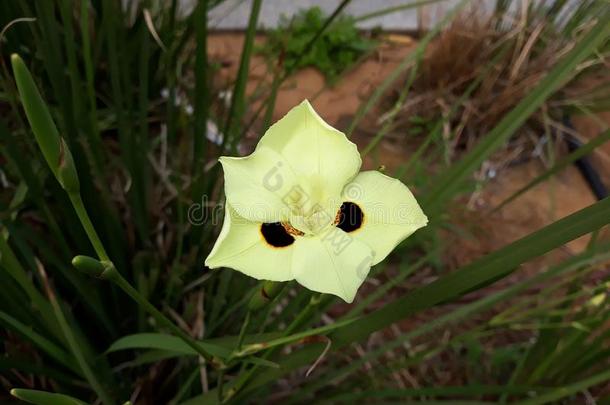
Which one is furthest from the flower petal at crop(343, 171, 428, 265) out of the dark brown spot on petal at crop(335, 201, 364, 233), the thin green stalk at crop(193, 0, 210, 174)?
the thin green stalk at crop(193, 0, 210, 174)

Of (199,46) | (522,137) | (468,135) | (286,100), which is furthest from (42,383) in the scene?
(522,137)

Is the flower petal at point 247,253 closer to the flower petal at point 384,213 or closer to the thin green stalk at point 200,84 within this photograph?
the flower petal at point 384,213

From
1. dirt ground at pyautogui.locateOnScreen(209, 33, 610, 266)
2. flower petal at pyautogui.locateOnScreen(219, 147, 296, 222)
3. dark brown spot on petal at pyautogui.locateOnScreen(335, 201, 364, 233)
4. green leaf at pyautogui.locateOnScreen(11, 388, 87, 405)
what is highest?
flower petal at pyautogui.locateOnScreen(219, 147, 296, 222)

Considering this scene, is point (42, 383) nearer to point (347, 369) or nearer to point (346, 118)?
point (347, 369)

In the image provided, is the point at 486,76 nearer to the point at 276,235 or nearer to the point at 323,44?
the point at 323,44

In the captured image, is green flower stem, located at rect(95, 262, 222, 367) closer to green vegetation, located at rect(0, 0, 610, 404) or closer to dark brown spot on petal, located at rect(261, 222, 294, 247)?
green vegetation, located at rect(0, 0, 610, 404)

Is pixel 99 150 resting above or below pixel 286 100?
above

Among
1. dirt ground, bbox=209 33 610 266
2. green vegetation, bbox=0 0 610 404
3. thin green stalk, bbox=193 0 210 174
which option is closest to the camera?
green vegetation, bbox=0 0 610 404
